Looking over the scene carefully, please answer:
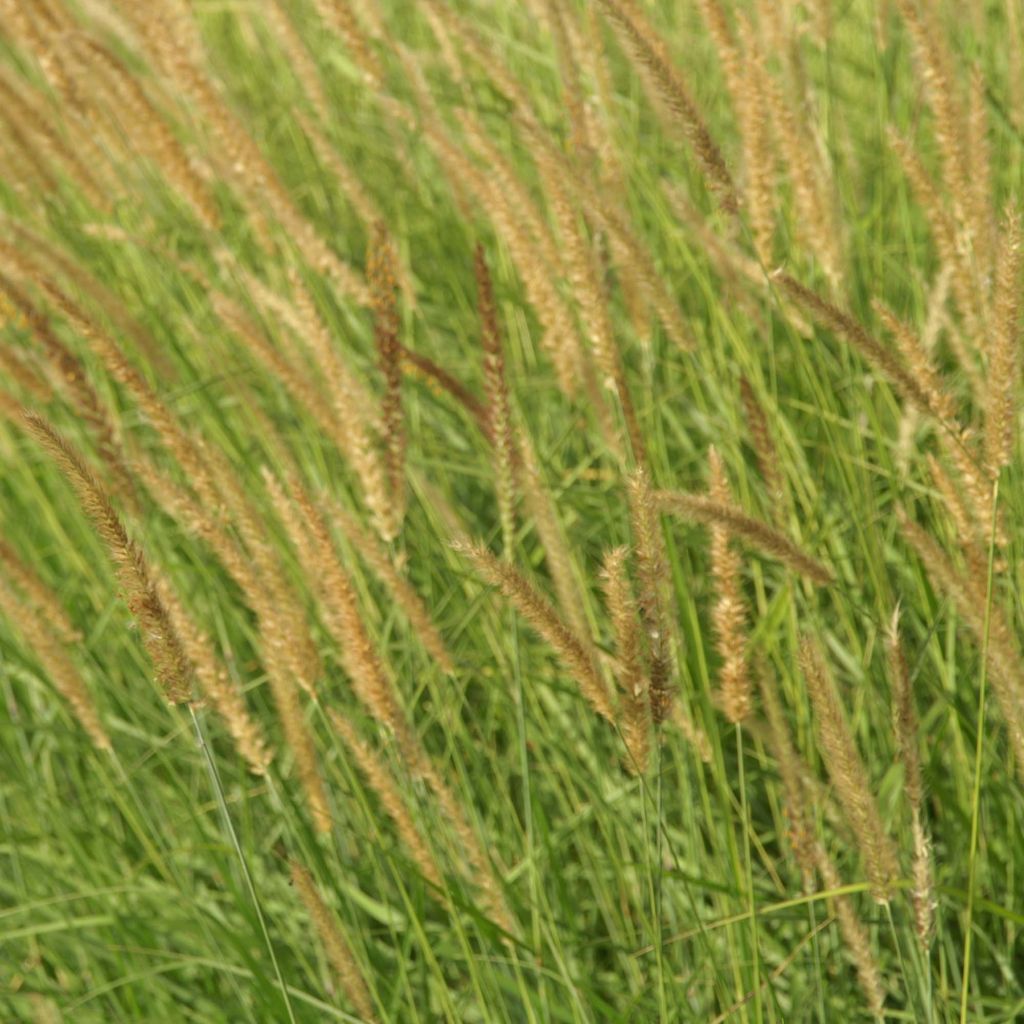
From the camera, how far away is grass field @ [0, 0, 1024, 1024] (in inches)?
68.7

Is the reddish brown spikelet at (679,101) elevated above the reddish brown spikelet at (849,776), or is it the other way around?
the reddish brown spikelet at (679,101)

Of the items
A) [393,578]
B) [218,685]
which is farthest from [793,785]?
[218,685]

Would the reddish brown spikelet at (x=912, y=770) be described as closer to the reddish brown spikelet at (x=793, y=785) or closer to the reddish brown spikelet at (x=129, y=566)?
the reddish brown spikelet at (x=793, y=785)

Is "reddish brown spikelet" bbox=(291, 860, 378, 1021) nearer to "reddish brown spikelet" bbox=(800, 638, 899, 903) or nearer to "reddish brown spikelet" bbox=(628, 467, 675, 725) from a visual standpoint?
"reddish brown spikelet" bbox=(628, 467, 675, 725)

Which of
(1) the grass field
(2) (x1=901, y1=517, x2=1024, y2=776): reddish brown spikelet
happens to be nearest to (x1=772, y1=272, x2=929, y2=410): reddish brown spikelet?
(1) the grass field

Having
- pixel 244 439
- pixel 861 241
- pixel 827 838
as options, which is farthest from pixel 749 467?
pixel 244 439

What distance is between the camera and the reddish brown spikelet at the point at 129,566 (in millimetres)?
1373

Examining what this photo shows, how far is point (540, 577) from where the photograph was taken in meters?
2.88

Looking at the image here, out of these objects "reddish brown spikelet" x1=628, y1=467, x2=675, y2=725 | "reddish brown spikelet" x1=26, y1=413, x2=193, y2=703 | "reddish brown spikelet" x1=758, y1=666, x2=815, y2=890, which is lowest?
"reddish brown spikelet" x1=758, y1=666, x2=815, y2=890

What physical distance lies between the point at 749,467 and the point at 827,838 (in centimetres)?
76

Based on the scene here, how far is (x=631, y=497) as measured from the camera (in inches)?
57.4

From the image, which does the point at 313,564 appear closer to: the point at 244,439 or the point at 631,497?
the point at 631,497

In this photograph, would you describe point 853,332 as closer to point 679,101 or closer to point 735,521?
point 735,521

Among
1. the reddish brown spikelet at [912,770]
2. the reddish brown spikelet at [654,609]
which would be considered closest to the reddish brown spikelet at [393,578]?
the reddish brown spikelet at [654,609]
